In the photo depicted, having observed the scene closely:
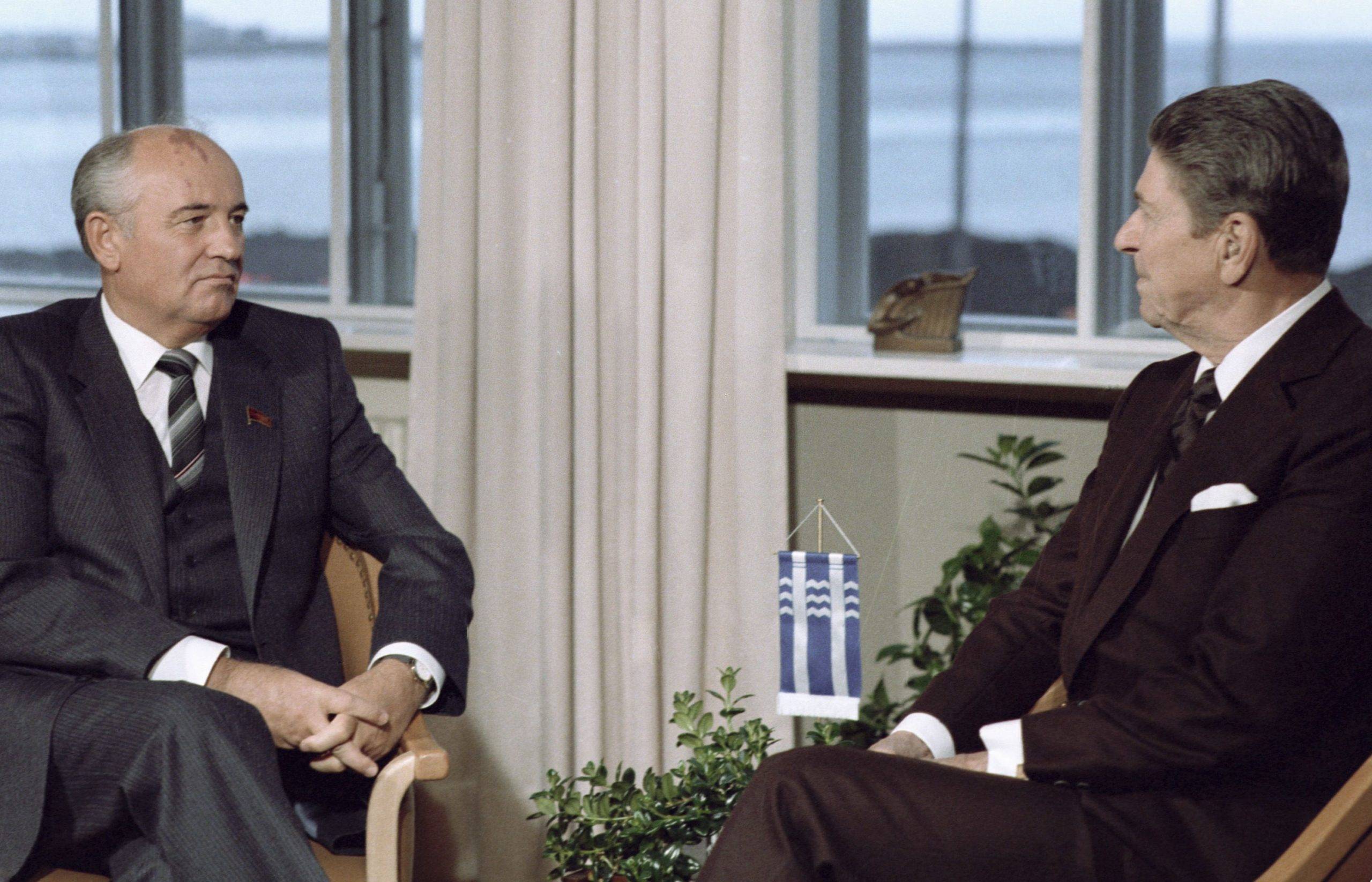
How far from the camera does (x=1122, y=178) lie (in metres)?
3.04

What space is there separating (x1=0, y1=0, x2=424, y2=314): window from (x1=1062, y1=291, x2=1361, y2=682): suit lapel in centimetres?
221

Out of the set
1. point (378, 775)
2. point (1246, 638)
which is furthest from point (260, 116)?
point (1246, 638)

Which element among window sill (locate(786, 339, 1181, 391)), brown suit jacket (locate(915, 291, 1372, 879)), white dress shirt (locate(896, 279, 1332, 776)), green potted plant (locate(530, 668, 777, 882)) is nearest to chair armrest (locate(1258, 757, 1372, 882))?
brown suit jacket (locate(915, 291, 1372, 879))

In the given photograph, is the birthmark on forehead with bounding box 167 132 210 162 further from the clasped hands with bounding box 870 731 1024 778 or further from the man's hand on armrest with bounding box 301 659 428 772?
the clasped hands with bounding box 870 731 1024 778

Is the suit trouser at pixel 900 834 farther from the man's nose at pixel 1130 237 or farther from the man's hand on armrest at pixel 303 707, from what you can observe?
the man's nose at pixel 1130 237

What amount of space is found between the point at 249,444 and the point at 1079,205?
1.82m

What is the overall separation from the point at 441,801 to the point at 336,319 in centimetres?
122

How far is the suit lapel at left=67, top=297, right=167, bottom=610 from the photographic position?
7.22 feet

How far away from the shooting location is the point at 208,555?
7.52ft

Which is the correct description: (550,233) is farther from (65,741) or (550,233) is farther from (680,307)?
(65,741)

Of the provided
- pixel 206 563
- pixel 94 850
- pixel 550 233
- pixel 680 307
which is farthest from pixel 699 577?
pixel 94 850

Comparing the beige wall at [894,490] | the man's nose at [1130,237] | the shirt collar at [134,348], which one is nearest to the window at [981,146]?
the beige wall at [894,490]

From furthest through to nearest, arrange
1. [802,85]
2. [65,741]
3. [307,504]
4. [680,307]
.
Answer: [802,85], [680,307], [307,504], [65,741]

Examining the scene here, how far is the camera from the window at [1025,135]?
296cm
